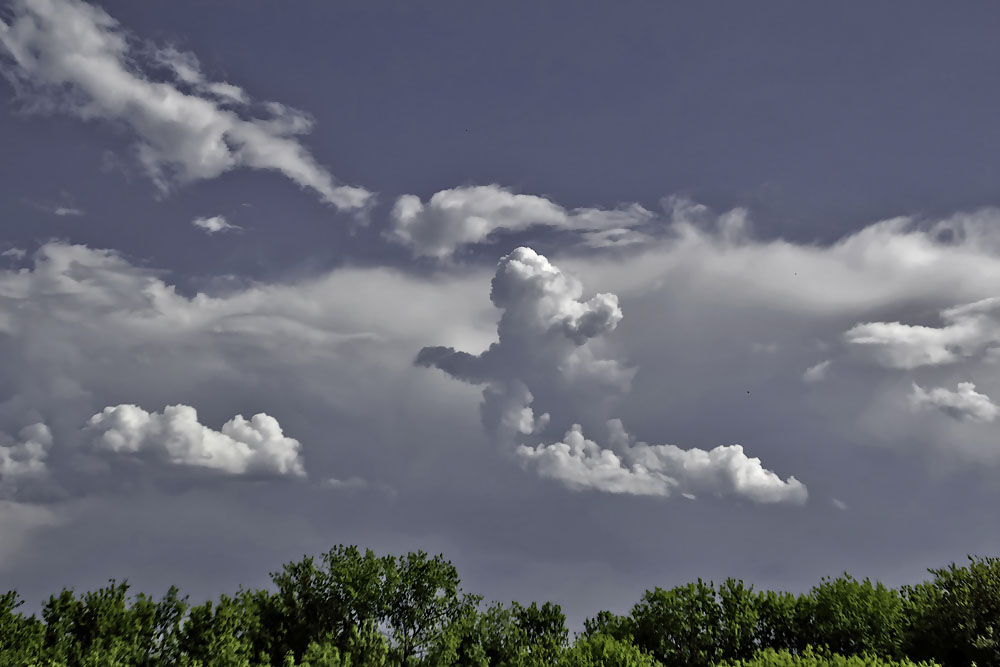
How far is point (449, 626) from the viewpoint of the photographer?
7075 centimetres

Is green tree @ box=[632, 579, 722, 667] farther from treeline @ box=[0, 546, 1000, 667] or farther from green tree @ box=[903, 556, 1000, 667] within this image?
green tree @ box=[903, 556, 1000, 667]

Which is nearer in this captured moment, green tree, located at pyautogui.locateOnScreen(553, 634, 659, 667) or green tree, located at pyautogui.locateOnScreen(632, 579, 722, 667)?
green tree, located at pyautogui.locateOnScreen(553, 634, 659, 667)

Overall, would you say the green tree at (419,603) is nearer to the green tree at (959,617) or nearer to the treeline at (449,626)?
the treeline at (449,626)

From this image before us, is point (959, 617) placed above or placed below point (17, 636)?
above

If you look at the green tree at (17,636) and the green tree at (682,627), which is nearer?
the green tree at (17,636)

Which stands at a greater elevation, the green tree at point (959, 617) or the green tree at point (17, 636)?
the green tree at point (959, 617)

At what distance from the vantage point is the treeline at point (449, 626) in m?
61.8

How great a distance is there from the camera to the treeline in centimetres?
6184

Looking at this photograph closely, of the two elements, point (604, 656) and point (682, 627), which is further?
point (682, 627)

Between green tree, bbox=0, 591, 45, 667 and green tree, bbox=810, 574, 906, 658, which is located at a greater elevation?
green tree, bbox=810, 574, 906, 658

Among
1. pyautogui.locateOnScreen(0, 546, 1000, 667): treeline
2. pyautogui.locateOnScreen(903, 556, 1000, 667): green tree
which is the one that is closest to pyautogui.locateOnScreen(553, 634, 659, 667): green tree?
pyautogui.locateOnScreen(0, 546, 1000, 667): treeline

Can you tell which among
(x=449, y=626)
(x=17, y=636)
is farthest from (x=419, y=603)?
(x=17, y=636)

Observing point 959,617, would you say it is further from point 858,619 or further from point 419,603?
point 419,603

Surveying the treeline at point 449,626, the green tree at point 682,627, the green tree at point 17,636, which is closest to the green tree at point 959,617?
the treeline at point 449,626
